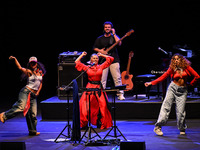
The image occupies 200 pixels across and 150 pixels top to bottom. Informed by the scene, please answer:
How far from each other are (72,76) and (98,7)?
306 cm

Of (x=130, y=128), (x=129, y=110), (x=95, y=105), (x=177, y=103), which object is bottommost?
(x=130, y=128)

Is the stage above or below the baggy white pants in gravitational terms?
below

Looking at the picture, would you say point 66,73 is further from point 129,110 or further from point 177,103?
point 177,103

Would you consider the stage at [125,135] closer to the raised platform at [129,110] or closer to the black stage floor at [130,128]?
the black stage floor at [130,128]

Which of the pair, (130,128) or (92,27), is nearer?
(130,128)

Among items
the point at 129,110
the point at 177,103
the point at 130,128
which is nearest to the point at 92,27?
the point at 129,110

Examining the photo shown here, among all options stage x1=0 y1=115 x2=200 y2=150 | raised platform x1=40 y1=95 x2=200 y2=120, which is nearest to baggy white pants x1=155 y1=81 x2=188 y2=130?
stage x1=0 y1=115 x2=200 y2=150

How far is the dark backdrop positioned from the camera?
10.6 metres

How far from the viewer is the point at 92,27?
11.2m

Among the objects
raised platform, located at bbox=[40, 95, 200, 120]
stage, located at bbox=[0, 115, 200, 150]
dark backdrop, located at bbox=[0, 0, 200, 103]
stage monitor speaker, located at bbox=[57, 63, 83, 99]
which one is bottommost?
stage, located at bbox=[0, 115, 200, 150]

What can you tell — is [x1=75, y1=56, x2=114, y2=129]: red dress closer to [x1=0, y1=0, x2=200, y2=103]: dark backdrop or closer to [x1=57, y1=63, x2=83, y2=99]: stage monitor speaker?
[x1=57, y1=63, x2=83, y2=99]: stage monitor speaker

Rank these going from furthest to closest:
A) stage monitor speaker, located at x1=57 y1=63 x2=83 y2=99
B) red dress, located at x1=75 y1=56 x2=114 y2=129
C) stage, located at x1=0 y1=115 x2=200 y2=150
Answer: stage monitor speaker, located at x1=57 y1=63 x2=83 y2=99 < red dress, located at x1=75 y1=56 x2=114 y2=129 < stage, located at x1=0 y1=115 x2=200 y2=150

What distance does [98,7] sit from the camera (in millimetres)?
10836

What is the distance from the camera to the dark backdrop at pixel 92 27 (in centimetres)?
1062
